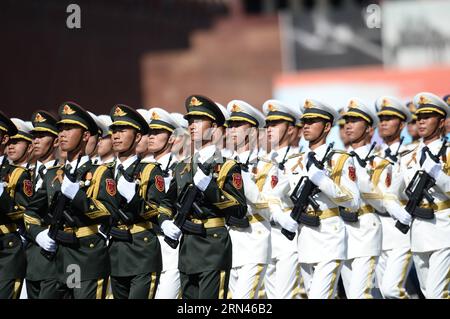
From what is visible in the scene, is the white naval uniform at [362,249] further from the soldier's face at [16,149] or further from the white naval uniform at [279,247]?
the soldier's face at [16,149]

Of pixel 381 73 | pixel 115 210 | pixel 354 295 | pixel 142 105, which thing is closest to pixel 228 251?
pixel 115 210

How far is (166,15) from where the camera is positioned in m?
30.2

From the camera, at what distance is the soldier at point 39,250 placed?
Answer: 8.62m

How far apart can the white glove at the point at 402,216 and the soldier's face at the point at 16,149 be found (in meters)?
3.58

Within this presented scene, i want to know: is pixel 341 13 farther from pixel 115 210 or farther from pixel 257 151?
pixel 115 210

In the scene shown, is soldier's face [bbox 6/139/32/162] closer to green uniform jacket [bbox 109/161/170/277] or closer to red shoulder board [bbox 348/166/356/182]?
green uniform jacket [bbox 109/161/170/277]

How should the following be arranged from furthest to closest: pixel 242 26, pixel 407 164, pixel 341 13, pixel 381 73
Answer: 1. pixel 242 26
2. pixel 341 13
3. pixel 381 73
4. pixel 407 164

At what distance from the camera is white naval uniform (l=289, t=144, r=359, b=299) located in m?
9.05

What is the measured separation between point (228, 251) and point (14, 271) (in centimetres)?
186

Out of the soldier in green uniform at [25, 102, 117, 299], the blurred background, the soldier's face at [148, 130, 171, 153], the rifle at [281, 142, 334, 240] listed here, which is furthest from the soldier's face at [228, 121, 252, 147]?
the blurred background

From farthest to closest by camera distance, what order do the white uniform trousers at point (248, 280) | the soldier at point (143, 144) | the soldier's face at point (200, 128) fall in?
1. the soldier at point (143, 144)
2. the white uniform trousers at point (248, 280)
3. the soldier's face at point (200, 128)

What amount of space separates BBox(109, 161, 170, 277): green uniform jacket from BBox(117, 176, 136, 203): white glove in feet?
0.15

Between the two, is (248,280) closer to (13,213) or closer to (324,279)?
(324,279)

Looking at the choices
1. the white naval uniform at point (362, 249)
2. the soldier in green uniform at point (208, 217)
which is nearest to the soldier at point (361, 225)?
the white naval uniform at point (362, 249)
